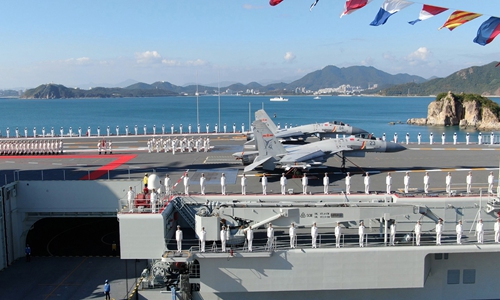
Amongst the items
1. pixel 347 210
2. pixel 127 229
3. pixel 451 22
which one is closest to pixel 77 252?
pixel 127 229

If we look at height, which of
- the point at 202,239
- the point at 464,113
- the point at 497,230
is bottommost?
the point at 202,239

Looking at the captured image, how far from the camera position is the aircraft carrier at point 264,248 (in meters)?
15.2

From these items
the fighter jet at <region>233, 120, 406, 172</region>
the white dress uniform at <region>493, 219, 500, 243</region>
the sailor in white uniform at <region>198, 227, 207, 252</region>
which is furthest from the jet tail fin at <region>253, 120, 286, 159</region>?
the white dress uniform at <region>493, 219, 500, 243</region>

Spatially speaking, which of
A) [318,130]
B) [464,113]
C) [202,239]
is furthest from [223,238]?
[464,113]

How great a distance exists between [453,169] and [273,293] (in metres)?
17.3

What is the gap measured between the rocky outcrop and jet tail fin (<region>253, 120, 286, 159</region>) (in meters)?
96.4

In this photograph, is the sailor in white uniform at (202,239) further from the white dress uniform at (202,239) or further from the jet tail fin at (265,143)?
the jet tail fin at (265,143)

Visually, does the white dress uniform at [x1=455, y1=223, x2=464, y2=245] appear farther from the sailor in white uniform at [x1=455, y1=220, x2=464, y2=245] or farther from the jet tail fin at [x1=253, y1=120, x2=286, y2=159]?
the jet tail fin at [x1=253, y1=120, x2=286, y2=159]

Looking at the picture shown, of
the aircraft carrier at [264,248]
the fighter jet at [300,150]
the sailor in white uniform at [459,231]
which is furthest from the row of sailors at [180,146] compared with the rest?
the sailor in white uniform at [459,231]

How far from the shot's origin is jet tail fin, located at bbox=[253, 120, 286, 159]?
27.8m

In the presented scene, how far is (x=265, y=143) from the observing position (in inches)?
1101

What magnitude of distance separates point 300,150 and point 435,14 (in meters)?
14.7

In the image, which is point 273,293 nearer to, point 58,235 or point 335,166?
point 58,235

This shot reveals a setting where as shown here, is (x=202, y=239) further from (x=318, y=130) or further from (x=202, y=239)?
(x=318, y=130)
